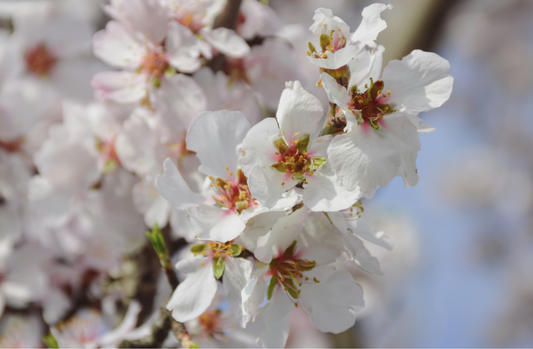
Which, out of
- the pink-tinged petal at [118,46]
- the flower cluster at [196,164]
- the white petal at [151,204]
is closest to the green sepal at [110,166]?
the flower cluster at [196,164]

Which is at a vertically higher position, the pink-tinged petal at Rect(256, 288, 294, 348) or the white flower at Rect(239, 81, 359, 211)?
the white flower at Rect(239, 81, 359, 211)

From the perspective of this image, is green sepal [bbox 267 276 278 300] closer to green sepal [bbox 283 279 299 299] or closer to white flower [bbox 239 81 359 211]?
green sepal [bbox 283 279 299 299]

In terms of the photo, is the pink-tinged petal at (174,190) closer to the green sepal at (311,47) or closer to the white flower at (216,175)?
the white flower at (216,175)

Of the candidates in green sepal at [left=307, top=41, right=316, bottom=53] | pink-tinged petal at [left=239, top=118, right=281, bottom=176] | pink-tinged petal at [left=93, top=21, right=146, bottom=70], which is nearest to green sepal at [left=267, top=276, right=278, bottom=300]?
pink-tinged petal at [left=239, top=118, right=281, bottom=176]

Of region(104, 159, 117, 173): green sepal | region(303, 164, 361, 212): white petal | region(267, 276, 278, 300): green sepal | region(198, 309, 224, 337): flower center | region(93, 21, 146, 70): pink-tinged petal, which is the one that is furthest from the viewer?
region(104, 159, 117, 173): green sepal

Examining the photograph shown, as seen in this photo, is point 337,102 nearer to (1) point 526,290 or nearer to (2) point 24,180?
(2) point 24,180

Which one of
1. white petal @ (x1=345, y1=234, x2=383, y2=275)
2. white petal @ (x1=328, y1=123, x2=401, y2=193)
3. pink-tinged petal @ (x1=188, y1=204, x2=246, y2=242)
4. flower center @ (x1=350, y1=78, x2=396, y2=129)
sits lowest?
pink-tinged petal @ (x1=188, y1=204, x2=246, y2=242)

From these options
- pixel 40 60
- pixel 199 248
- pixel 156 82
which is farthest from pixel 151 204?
pixel 40 60
